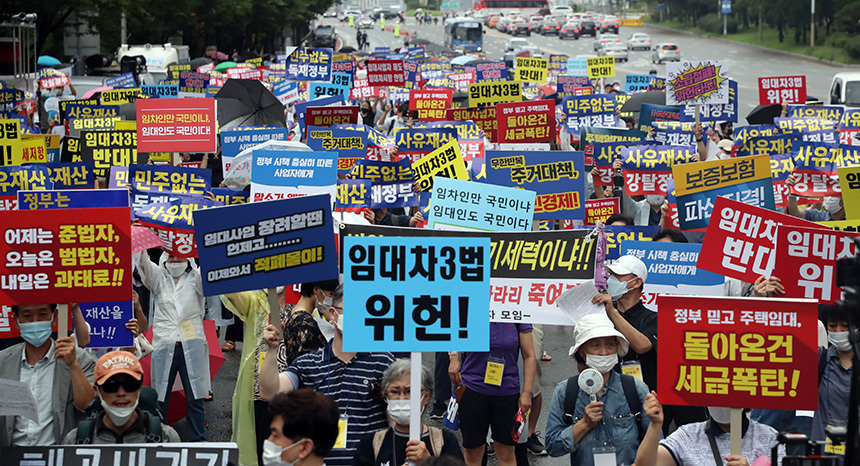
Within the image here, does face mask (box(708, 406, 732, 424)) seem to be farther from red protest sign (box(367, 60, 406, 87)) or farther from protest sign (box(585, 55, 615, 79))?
protest sign (box(585, 55, 615, 79))

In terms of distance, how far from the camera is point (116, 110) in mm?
17312

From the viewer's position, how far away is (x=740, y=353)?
17.5 feet

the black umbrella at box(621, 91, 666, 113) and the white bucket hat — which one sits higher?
the black umbrella at box(621, 91, 666, 113)

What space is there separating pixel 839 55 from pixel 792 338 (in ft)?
185

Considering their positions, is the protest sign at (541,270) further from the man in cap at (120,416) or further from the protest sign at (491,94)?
the protest sign at (491,94)

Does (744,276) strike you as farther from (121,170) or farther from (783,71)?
(783,71)

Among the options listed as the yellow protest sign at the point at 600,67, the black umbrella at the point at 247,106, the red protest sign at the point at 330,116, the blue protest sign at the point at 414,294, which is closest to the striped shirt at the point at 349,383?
the blue protest sign at the point at 414,294

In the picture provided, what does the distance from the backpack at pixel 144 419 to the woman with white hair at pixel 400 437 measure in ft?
3.19

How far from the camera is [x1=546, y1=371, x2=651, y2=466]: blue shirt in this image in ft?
18.8

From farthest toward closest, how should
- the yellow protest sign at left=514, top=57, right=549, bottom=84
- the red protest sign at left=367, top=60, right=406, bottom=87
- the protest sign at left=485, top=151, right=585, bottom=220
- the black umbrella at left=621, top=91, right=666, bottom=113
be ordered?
1. the yellow protest sign at left=514, top=57, right=549, bottom=84
2. the red protest sign at left=367, top=60, right=406, bottom=87
3. the black umbrella at left=621, top=91, right=666, bottom=113
4. the protest sign at left=485, top=151, right=585, bottom=220

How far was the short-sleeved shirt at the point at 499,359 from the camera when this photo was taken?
714cm

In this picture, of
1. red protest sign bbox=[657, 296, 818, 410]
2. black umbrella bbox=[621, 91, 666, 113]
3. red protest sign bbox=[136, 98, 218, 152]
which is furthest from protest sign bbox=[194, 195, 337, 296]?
black umbrella bbox=[621, 91, 666, 113]

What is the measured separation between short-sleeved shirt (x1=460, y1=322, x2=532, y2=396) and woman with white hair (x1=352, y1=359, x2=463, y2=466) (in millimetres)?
1396

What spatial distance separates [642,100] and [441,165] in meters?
11.0
